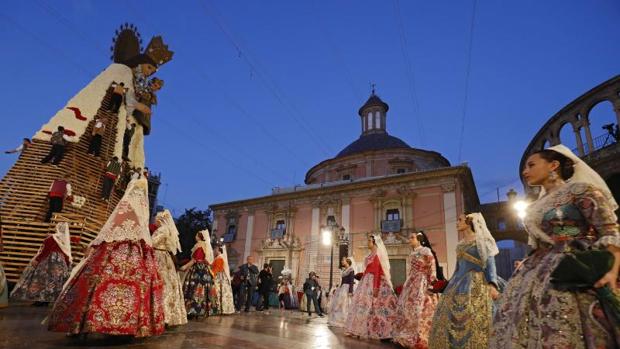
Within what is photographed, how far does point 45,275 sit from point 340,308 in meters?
6.41

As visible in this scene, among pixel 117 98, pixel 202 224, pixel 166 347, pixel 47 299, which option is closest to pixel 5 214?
pixel 47 299

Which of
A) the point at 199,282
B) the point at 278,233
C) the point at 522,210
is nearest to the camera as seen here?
the point at 522,210

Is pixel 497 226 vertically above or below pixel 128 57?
below

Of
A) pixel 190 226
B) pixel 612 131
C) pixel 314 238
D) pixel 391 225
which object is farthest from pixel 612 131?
pixel 190 226

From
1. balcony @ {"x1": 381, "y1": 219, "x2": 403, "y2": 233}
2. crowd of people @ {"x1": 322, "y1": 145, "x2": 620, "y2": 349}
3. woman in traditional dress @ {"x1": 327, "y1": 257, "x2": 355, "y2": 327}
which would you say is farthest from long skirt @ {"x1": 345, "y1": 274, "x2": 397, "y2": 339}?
balcony @ {"x1": 381, "y1": 219, "x2": 403, "y2": 233}

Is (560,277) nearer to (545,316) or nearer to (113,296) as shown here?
(545,316)

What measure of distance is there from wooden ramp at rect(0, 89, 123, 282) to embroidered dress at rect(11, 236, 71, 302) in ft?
1.70

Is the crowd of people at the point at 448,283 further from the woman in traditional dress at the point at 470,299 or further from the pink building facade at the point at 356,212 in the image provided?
the pink building facade at the point at 356,212

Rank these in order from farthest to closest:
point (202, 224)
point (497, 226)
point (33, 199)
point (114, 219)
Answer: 1. point (202, 224)
2. point (497, 226)
3. point (33, 199)
4. point (114, 219)

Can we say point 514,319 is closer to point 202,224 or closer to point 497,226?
point 497,226

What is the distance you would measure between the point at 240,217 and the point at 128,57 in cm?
1606

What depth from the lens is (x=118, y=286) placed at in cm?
328

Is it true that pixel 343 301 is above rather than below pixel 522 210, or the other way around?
below

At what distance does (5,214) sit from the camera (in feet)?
24.2
